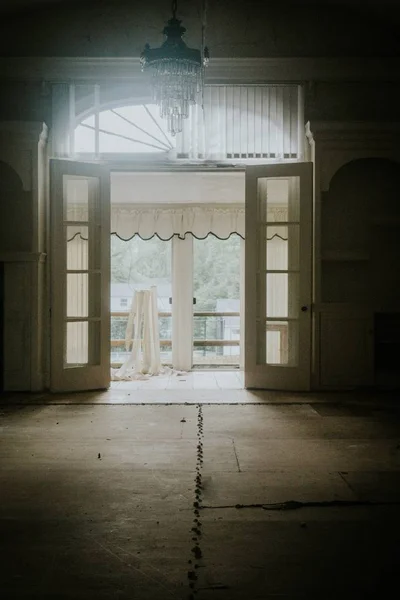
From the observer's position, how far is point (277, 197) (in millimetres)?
6109

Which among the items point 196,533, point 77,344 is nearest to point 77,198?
point 77,344

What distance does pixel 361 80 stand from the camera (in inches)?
235

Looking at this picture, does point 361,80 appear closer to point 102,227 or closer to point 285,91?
point 285,91

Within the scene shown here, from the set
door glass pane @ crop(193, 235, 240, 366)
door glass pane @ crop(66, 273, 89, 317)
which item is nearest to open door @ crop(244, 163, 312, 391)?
door glass pane @ crop(66, 273, 89, 317)

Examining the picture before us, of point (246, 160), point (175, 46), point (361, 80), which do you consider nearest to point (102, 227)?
point (246, 160)

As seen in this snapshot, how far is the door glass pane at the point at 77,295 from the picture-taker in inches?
236

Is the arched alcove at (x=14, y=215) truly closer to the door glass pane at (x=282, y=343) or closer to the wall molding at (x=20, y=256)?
the wall molding at (x=20, y=256)

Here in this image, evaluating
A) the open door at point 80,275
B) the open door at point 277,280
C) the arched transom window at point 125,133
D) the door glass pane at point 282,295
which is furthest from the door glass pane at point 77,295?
the door glass pane at point 282,295

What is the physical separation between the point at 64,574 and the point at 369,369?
173 inches

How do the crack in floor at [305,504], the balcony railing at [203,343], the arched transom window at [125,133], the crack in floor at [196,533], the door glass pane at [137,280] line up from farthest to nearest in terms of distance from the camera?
the door glass pane at [137,280]
the balcony railing at [203,343]
the arched transom window at [125,133]
the crack in floor at [305,504]
the crack in floor at [196,533]

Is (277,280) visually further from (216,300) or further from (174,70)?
(216,300)

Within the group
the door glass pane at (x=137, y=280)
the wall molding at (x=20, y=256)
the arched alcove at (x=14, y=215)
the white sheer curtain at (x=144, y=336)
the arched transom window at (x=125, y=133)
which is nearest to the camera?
the wall molding at (x=20, y=256)

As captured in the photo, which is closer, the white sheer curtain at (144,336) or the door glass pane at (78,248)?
the door glass pane at (78,248)

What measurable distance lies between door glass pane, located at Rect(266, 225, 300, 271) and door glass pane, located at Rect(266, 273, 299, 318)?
3.7 inches
